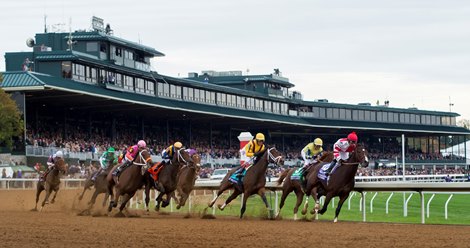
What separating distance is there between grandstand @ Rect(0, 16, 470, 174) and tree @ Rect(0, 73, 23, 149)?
2.40ft

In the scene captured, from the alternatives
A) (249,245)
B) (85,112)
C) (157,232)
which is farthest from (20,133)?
(249,245)

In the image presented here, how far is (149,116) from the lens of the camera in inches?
2176

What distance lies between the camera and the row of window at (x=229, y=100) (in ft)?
161

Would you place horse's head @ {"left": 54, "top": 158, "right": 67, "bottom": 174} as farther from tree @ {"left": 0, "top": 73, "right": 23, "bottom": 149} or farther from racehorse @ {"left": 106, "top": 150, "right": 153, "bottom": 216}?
tree @ {"left": 0, "top": 73, "right": 23, "bottom": 149}

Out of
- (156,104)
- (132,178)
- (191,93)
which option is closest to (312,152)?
(132,178)

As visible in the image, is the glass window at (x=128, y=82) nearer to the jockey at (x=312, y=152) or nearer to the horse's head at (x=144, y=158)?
the horse's head at (x=144, y=158)

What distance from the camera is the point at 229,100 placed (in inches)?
2569

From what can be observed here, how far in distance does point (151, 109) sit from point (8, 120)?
499 inches

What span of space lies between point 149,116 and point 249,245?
44489 mm

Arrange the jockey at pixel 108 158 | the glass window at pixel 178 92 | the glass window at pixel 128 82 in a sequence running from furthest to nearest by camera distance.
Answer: the glass window at pixel 178 92, the glass window at pixel 128 82, the jockey at pixel 108 158

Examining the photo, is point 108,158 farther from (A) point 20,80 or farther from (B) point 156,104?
(B) point 156,104

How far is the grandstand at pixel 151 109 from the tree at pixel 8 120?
0.73 metres

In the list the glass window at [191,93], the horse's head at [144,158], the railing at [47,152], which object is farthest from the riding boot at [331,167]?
the glass window at [191,93]

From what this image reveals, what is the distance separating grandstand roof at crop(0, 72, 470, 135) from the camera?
40969mm
